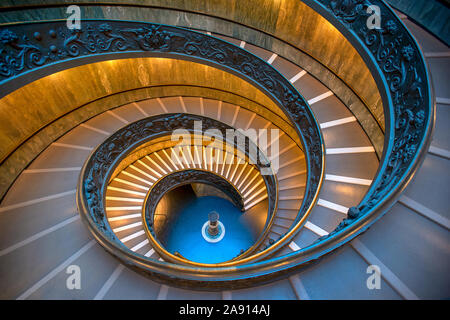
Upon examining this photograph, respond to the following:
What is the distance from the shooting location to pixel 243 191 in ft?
33.3

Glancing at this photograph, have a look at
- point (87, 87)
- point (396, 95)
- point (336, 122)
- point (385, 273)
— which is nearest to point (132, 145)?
point (87, 87)

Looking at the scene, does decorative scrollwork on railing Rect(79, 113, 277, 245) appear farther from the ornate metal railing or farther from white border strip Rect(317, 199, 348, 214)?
white border strip Rect(317, 199, 348, 214)

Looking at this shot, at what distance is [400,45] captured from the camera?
11.0ft

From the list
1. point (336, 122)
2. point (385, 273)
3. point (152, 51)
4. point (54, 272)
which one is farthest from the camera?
point (152, 51)

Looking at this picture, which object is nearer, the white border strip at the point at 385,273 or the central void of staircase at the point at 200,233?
the white border strip at the point at 385,273

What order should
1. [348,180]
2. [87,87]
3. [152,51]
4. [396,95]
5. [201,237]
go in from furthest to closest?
[201,237], [87,87], [152,51], [348,180], [396,95]

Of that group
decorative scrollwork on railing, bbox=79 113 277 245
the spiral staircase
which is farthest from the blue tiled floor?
decorative scrollwork on railing, bbox=79 113 277 245

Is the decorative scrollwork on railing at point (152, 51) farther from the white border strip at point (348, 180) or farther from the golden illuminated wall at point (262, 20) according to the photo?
the golden illuminated wall at point (262, 20)

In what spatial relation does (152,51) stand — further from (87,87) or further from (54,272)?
(54,272)

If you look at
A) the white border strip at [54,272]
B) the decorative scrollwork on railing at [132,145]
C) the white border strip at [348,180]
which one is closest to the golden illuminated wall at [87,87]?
the decorative scrollwork on railing at [132,145]

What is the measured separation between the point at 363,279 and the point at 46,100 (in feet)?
26.7

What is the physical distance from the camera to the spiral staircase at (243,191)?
2285 mm
